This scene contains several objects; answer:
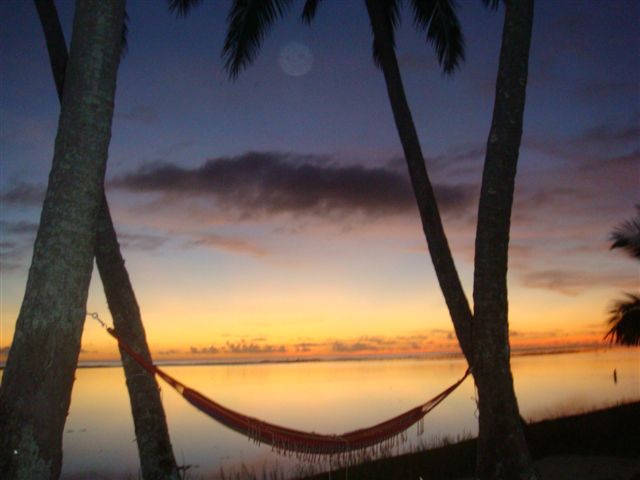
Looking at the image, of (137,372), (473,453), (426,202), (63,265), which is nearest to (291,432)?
(137,372)

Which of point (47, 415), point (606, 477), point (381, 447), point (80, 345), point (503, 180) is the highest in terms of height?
point (503, 180)

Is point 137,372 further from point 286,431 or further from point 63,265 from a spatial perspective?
point 63,265

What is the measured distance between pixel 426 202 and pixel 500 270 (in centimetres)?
115

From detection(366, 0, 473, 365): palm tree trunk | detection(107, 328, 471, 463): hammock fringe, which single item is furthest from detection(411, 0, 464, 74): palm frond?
detection(107, 328, 471, 463): hammock fringe

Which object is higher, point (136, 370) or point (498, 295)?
point (498, 295)

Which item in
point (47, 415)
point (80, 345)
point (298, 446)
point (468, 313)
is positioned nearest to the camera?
point (47, 415)

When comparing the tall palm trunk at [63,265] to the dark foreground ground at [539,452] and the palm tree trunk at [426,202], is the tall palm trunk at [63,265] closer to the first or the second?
the palm tree trunk at [426,202]

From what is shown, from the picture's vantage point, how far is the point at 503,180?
4.70 m

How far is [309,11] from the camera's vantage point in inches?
317

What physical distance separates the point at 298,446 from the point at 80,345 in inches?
79.0

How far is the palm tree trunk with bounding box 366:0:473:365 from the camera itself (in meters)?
5.09

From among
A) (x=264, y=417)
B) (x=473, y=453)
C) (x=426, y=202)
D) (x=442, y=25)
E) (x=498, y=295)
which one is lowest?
(x=264, y=417)

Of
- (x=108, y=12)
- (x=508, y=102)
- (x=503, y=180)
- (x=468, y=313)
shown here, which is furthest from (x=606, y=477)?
(x=108, y=12)

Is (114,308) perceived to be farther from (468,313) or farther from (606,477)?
(606,477)
